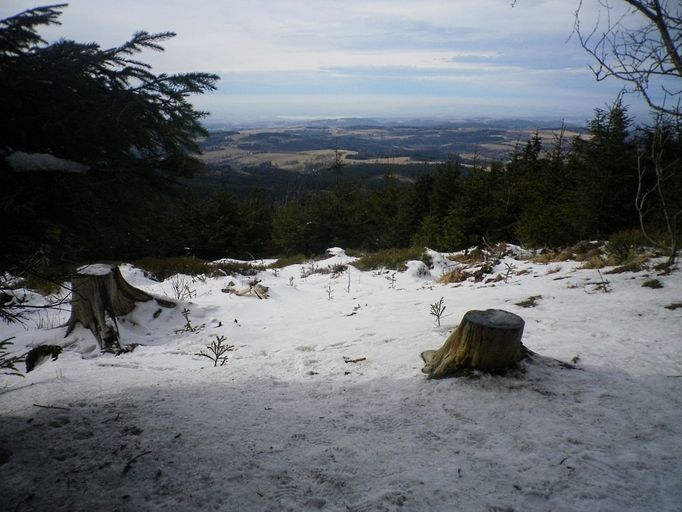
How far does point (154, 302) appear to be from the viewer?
594cm

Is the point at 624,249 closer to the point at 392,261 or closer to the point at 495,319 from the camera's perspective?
the point at 392,261

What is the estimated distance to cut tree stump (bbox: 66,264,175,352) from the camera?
193 inches

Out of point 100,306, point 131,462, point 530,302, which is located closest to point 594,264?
point 530,302

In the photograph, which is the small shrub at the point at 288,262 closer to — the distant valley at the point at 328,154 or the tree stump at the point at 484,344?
the tree stump at the point at 484,344

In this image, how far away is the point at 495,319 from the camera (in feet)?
10.3

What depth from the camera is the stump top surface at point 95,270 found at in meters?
5.16

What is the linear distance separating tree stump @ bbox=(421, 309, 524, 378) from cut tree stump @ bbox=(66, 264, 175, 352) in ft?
14.5

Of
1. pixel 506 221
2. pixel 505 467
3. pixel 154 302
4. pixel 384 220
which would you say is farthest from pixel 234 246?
pixel 505 467

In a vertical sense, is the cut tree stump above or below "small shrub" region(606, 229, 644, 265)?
below

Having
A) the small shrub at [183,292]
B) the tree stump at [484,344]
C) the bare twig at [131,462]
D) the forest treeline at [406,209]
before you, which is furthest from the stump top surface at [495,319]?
the small shrub at [183,292]

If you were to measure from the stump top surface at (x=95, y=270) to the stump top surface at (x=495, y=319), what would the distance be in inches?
206

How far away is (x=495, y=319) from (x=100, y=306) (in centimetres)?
536

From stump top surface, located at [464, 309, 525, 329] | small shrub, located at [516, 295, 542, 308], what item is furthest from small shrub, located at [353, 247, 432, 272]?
stump top surface, located at [464, 309, 525, 329]

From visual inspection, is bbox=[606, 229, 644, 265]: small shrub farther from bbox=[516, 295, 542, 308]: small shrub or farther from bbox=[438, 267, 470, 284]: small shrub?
bbox=[438, 267, 470, 284]: small shrub
